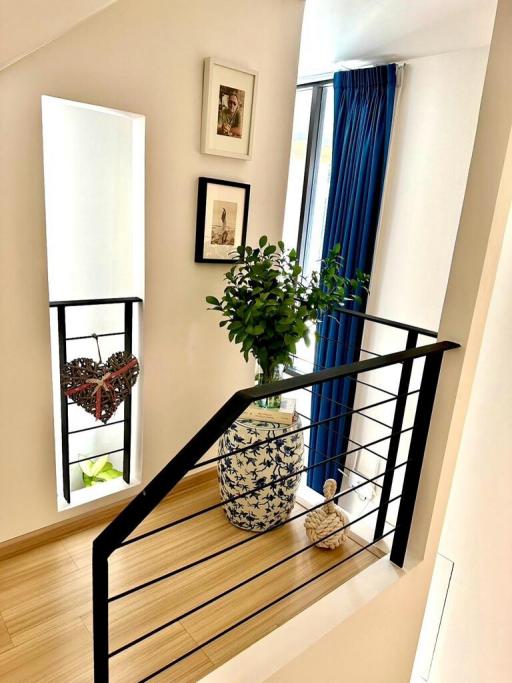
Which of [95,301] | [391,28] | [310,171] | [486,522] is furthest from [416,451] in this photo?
[310,171]

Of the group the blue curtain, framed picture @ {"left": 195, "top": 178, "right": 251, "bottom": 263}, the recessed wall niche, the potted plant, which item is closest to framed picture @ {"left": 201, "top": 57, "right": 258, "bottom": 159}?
framed picture @ {"left": 195, "top": 178, "right": 251, "bottom": 263}

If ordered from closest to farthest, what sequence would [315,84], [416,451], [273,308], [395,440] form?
[416,451] < [395,440] < [273,308] < [315,84]

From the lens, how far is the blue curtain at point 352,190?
3271 mm

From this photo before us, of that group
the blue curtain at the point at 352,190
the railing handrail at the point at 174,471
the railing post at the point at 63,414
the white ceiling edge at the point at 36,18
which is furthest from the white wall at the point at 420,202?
the white ceiling edge at the point at 36,18

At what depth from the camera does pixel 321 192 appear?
12.8ft

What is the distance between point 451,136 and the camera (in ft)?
9.71

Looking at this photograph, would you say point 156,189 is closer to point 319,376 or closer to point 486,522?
point 319,376

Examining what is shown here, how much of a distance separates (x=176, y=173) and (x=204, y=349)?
85 cm

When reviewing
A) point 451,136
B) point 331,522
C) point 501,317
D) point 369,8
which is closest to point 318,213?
point 451,136

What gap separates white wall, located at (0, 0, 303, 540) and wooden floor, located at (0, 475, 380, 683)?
0.26 meters

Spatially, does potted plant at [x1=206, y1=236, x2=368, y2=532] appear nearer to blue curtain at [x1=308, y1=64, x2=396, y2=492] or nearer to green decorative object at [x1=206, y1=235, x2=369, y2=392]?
green decorative object at [x1=206, y1=235, x2=369, y2=392]

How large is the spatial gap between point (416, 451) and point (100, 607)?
1141mm

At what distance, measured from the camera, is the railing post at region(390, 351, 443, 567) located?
168 centimetres

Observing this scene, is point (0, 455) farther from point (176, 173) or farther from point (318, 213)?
point (318, 213)
